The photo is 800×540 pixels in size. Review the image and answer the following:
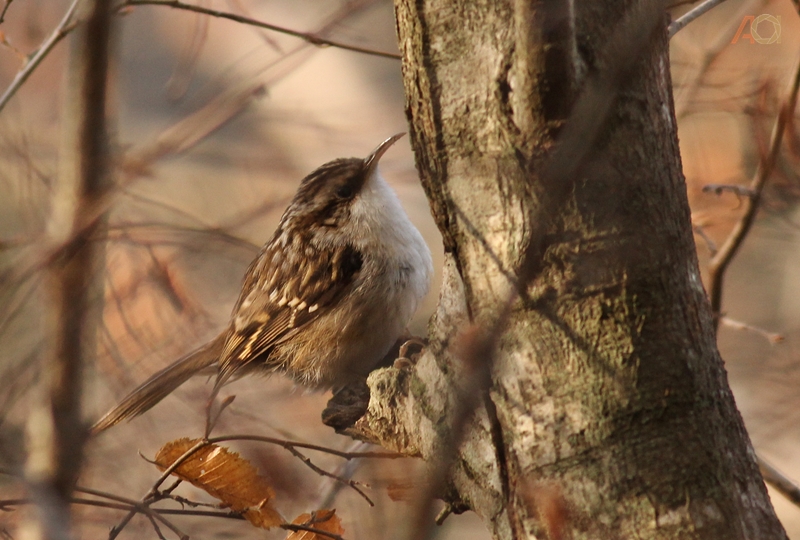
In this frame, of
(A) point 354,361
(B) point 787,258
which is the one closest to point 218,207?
(A) point 354,361

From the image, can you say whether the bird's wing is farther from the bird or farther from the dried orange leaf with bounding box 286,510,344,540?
the dried orange leaf with bounding box 286,510,344,540

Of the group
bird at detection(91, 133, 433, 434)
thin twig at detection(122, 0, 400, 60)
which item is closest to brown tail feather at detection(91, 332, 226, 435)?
bird at detection(91, 133, 433, 434)

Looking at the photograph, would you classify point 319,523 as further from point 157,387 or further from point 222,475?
point 157,387

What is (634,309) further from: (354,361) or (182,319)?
(182,319)

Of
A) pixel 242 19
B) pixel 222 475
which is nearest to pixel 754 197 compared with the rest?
pixel 242 19

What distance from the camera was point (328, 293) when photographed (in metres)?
4.02

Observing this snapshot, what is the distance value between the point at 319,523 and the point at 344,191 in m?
2.05

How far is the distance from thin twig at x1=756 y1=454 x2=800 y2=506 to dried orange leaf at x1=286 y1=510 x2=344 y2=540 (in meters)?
1.70

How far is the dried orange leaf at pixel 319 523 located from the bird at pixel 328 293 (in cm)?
125

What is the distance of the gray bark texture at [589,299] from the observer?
6.02ft

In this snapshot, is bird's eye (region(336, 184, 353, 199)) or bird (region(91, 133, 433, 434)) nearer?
bird (region(91, 133, 433, 434))

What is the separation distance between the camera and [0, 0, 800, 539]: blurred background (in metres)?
3.08

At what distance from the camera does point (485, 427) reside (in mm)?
2111

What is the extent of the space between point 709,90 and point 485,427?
3.13 m
